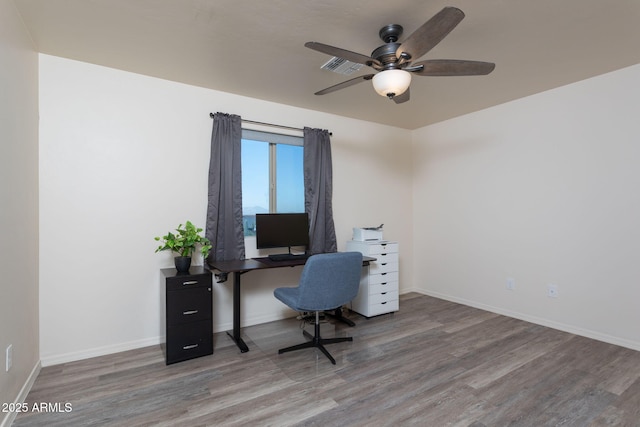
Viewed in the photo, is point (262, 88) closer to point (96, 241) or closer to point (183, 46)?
point (183, 46)

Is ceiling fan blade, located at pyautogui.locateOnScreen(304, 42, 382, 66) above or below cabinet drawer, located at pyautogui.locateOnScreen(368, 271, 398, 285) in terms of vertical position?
above

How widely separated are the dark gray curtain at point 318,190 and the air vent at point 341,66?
1.14 metres

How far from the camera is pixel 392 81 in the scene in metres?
2.05

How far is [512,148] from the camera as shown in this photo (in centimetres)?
378

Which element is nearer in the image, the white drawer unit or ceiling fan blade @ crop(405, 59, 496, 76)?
ceiling fan blade @ crop(405, 59, 496, 76)

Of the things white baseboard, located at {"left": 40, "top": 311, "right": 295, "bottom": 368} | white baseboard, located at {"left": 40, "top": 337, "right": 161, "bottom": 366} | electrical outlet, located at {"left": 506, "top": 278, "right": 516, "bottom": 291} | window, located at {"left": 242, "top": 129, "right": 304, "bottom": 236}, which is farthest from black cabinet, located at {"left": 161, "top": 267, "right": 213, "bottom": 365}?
electrical outlet, located at {"left": 506, "top": 278, "right": 516, "bottom": 291}

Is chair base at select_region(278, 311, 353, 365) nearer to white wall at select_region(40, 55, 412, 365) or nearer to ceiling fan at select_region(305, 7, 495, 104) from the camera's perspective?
white wall at select_region(40, 55, 412, 365)

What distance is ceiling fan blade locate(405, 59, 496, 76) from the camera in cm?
200

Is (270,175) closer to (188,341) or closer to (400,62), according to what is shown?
(188,341)

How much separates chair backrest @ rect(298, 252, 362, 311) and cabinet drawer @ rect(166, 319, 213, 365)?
0.89 meters

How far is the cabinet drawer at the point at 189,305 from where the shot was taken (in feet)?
8.63

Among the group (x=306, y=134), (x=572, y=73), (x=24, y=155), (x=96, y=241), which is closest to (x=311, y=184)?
(x=306, y=134)

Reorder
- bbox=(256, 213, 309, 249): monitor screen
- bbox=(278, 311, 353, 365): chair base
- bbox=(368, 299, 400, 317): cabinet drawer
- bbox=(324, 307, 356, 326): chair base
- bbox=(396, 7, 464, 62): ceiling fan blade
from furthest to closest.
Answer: bbox=(368, 299, 400, 317): cabinet drawer → bbox=(324, 307, 356, 326): chair base → bbox=(256, 213, 309, 249): monitor screen → bbox=(278, 311, 353, 365): chair base → bbox=(396, 7, 464, 62): ceiling fan blade

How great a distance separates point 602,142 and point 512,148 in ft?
2.73
